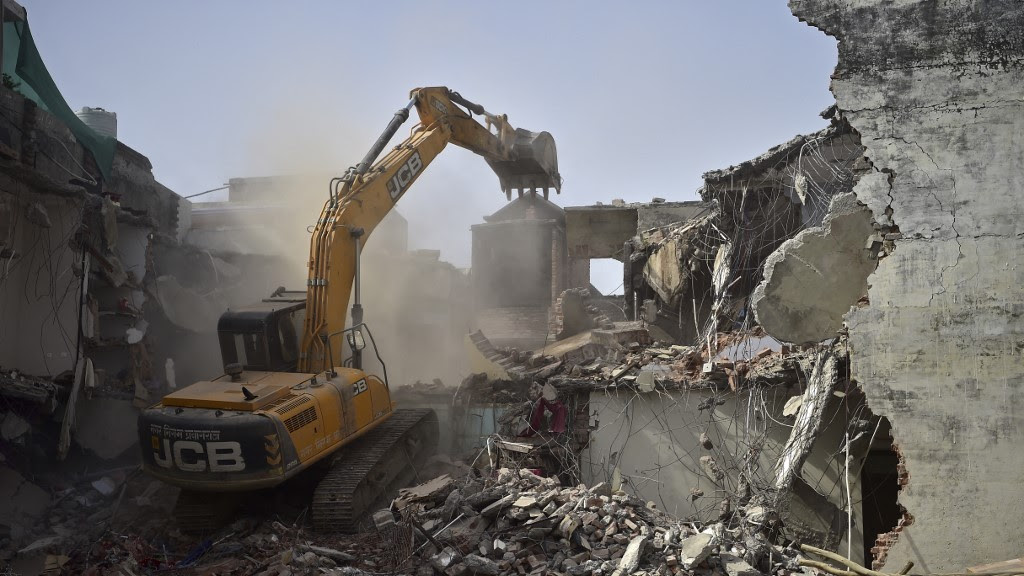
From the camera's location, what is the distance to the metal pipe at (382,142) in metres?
10.6

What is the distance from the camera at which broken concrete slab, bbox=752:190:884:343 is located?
25.5ft

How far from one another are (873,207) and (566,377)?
4.17 m

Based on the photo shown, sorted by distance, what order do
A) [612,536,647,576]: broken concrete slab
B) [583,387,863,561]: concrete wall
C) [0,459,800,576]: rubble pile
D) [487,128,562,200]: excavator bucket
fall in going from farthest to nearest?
[487,128,562,200]: excavator bucket → [583,387,863,561]: concrete wall → [0,459,800,576]: rubble pile → [612,536,647,576]: broken concrete slab

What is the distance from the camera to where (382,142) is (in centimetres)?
1070

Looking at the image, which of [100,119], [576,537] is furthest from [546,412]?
[100,119]

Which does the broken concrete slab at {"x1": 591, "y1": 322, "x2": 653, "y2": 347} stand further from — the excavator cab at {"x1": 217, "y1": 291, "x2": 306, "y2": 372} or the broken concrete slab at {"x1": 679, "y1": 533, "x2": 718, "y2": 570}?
the broken concrete slab at {"x1": 679, "y1": 533, "x2": 718, "y2": 570}

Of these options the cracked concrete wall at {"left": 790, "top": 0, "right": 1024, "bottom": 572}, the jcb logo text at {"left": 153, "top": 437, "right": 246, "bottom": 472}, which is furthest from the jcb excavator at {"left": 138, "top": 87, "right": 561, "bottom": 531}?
the cracked concrete wall at {"left": 790, "top": 0, "right": 1024, "bottom": 572}

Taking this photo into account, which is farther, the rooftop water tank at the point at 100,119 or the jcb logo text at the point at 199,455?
the rooftop water tank at the point at 100,119

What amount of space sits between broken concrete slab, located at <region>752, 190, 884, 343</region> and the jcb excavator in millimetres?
4614

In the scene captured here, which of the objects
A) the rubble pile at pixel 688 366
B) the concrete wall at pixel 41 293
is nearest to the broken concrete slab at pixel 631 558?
the rubble pile at pixel 688 366

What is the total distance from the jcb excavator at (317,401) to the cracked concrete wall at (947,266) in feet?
17.9

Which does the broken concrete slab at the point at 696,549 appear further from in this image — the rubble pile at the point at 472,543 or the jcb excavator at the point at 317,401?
the jcb excavator at the point at 317,401

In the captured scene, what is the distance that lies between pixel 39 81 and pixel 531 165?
7.95m

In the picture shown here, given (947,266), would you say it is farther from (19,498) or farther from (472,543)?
(19,498)
